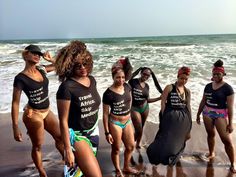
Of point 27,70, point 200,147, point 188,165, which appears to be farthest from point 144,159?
point 27,70

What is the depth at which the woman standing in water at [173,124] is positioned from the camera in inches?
174

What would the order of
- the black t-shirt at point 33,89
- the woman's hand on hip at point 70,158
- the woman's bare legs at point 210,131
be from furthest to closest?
the woman's bare legs at point 210,131, the black t-shirt at point 33,89, the woman's hand on hip at point 70,158

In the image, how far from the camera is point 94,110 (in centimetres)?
298

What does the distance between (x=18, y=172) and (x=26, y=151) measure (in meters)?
0.94

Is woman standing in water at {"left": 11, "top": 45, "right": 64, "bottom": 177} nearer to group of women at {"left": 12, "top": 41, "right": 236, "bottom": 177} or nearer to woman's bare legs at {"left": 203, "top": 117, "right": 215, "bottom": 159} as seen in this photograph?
group of women at {"left": 12, "top": 41, "right": 236, "bottom": 177}

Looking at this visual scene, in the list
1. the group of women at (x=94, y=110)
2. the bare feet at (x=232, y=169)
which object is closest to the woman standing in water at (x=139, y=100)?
the group of women at (x=94, y=110)

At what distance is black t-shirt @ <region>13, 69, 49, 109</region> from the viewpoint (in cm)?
384

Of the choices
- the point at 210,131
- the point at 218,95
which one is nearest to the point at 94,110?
the point at 218,95

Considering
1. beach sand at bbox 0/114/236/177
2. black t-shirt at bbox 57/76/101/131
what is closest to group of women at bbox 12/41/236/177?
black t-shirt at bbox 57/76/101/131

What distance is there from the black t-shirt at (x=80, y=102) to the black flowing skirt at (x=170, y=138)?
5.88ft

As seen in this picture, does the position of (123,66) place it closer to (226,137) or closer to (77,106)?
(77,106)

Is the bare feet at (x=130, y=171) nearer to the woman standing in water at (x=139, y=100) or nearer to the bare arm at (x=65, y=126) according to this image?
the woman standing in water at (x=139, y=100)

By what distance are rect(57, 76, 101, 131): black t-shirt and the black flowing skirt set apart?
5.88 feet

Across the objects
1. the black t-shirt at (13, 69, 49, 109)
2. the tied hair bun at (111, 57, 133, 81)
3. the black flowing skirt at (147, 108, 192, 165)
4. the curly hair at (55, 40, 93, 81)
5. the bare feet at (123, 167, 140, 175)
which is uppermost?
the curly hair at (55, 40, 93, 81)
